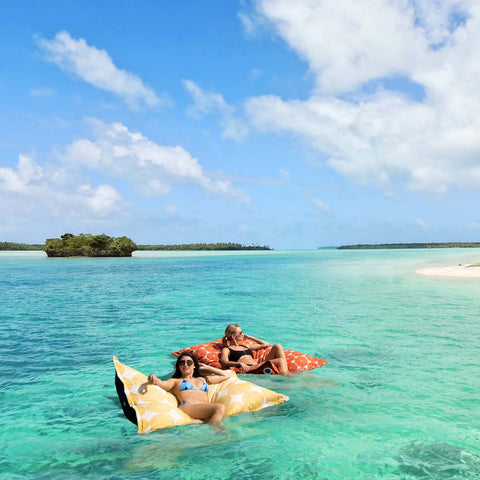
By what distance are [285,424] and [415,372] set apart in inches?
183

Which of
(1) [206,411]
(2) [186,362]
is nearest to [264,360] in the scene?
(2) [186,362]

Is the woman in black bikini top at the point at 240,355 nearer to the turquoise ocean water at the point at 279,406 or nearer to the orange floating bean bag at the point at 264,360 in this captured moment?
the orange floating bean bag at the point at 264,360

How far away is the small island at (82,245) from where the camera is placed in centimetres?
11694

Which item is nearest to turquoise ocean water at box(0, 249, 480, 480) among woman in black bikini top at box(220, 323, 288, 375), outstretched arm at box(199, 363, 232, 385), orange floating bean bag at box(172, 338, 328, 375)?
orange floating bean bag at box(172, 338, 328, 375)

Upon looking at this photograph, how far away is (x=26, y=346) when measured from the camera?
13945mm

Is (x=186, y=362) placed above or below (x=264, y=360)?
above

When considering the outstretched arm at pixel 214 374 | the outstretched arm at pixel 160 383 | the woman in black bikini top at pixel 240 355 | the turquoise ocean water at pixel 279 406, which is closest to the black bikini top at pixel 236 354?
the woman in black bikini top at pixel 240 355

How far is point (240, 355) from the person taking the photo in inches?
407

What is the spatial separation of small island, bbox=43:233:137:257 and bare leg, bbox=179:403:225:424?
115 meters

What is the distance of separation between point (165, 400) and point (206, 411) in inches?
27.7

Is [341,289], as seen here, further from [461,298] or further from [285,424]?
[285,424]

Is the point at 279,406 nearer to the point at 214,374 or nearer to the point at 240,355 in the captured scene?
the point at 214,374

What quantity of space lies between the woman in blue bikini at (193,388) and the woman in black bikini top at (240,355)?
1.63 metres

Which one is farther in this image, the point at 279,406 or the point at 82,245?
the point at 82,245
